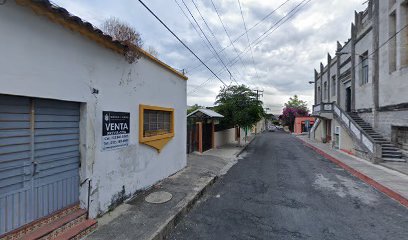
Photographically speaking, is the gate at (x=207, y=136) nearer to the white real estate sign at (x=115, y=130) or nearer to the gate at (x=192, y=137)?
the gate at (x=192, y=137)

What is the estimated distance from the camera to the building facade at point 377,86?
12.9 meters

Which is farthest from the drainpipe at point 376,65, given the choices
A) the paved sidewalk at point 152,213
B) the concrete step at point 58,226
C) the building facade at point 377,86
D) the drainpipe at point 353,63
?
the concrete step at point 58,226

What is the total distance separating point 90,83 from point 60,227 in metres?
2.45

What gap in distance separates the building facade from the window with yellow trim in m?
10.5

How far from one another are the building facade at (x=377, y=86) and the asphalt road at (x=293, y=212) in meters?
6.32

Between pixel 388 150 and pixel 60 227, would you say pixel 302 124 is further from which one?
pixel 60 227

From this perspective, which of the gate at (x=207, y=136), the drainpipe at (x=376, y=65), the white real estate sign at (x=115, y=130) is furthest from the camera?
Answer: the gate at (x=207, y=136)

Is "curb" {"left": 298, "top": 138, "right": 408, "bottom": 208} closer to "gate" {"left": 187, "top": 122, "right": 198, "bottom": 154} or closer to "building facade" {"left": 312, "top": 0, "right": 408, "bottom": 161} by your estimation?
"building facade" {"left": 312, "top": 0, "right": 408, "bottom": 161}

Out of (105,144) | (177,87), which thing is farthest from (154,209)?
(177,87)

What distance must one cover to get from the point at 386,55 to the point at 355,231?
13.7 metres

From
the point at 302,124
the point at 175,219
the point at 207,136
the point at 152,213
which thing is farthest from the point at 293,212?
the point at 302,124

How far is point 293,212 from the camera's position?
575 cm

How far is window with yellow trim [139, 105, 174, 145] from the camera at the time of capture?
6537 millimetres

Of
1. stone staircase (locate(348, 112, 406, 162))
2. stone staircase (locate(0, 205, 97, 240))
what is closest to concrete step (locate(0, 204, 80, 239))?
stone staircase (locate(0, 205, 97, 240))
